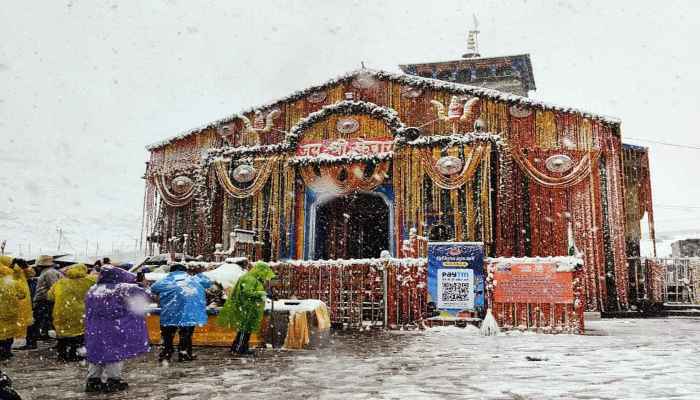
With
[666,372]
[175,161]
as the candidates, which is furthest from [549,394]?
[175,161]

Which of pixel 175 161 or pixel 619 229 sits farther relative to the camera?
pixel 175 161

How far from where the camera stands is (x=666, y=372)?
7.59m

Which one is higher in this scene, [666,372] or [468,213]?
[468,213]

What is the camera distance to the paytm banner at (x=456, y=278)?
523 inches

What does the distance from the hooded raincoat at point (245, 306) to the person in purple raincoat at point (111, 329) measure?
2857 millimetres

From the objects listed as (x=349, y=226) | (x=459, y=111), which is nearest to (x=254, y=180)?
(x=349, y=226)

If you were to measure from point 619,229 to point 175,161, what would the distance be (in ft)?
49.2

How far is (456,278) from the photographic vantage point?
13445 millimetres

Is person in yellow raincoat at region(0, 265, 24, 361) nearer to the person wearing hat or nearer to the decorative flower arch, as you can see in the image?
the person wearing hat

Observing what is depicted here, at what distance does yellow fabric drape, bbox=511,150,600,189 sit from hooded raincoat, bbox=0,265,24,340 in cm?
1371

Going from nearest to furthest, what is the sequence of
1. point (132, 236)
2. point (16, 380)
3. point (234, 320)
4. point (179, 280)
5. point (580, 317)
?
1. point (16, 380)
2. point (179, 280)
3. point (234, 320)
4. point (580, 317)
5. point (132, 236)

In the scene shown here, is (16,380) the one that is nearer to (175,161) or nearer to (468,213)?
(468,213)

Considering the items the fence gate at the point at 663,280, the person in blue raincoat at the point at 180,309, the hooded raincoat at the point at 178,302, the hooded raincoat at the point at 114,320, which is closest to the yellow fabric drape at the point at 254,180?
the person in blue raincoat at the point at 180,309

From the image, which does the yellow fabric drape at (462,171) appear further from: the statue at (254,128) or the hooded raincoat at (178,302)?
the hooded raincoat at (178,302)
